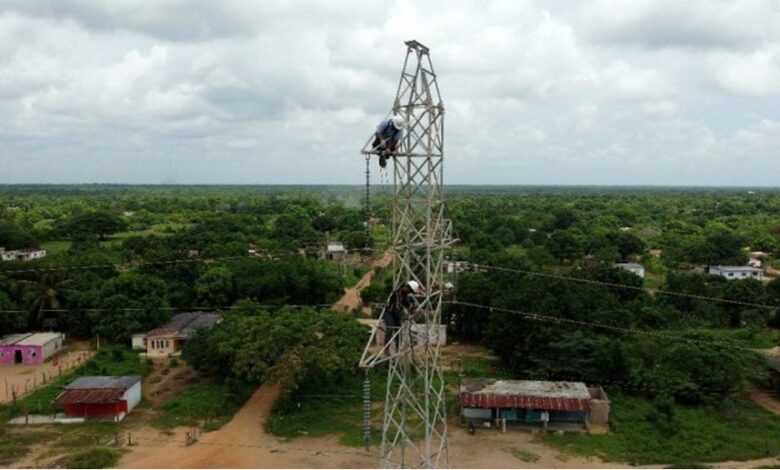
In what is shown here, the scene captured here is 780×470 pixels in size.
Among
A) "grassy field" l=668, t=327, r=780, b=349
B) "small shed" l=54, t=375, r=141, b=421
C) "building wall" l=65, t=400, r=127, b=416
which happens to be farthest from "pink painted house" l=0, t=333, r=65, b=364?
"grassy field" l=668, t=327, r=780, b=349

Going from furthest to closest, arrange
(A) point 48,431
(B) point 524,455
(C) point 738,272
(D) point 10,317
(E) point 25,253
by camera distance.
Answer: (E) point 25,253, (C) point 738,272, (D) point 10,317, (A) point 48,431, (B) point 524,455

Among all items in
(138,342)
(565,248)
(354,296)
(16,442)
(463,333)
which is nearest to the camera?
(16,442)

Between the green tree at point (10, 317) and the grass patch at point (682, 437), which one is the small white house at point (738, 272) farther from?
the green tree at point (10, 317)

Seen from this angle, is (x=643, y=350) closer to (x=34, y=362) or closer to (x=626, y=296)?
(x=626, y=296)

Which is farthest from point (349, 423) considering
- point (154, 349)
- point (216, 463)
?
point (154, 349)

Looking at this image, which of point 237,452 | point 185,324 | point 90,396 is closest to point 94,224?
point 185,324

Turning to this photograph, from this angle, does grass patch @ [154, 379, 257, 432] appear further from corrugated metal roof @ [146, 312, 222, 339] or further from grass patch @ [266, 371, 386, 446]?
corrugated metal roof @ [146, 312, 222, 339]

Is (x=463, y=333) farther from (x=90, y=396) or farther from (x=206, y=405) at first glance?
(x=90, y=396)
